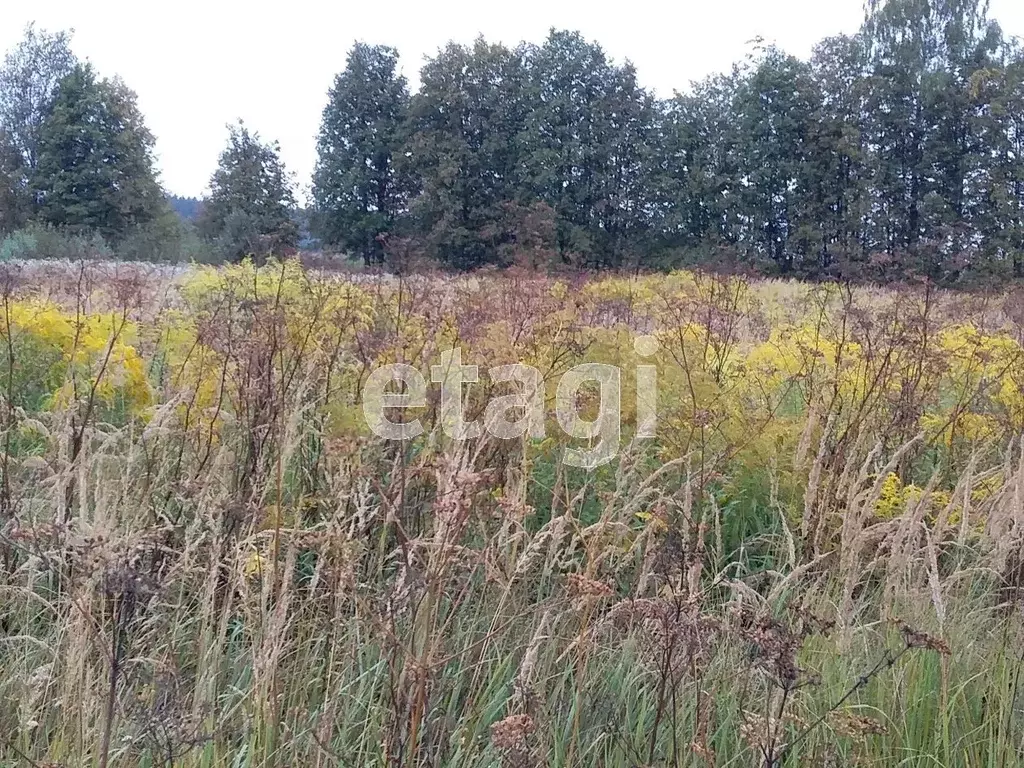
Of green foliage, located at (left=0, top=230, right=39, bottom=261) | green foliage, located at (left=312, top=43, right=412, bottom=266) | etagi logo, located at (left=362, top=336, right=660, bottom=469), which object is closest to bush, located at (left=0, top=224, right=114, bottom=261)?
green foliage, located at (left=0, top=230, right=39, bottom=261)

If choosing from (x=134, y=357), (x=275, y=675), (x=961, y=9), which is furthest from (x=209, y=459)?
(x=961, y=9)

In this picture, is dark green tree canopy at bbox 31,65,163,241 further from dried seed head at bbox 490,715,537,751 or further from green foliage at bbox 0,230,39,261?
dried seed head at bbox 490,715,537,751

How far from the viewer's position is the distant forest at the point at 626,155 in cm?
2980

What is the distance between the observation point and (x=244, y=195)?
89.1 feet

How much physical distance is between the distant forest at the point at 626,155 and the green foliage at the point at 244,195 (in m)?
0.16

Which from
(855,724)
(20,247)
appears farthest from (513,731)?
(20,247)

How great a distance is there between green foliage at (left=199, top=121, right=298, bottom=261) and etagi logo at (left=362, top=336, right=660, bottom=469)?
17.2 meters

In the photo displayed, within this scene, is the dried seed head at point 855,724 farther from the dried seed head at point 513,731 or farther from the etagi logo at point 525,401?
the etagi logo at point 525,401

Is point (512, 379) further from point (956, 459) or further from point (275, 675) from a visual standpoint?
point (956, 459)

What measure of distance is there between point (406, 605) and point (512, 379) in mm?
1079

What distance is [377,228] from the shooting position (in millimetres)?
35312

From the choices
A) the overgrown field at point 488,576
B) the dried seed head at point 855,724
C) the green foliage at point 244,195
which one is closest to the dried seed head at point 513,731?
the overgrown field at point 488,576

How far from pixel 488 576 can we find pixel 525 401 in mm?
688

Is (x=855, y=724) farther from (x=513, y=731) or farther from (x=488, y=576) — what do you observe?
(x=488, y=576)
